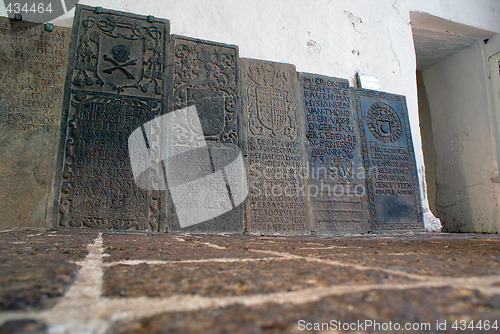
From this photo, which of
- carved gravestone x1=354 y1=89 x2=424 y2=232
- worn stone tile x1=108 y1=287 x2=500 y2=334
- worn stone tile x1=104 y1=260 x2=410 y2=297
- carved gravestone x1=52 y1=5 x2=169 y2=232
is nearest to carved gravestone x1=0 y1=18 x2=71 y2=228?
carved gravestone x1=52 y1=5 x2=169 y2=232

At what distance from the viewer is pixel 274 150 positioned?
3.27 meters

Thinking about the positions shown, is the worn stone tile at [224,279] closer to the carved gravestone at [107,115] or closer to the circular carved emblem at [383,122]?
the carved gravestone at [107,115]

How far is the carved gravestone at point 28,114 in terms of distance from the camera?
2459 mm

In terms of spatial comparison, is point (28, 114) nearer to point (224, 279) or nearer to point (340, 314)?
point (224, 279)

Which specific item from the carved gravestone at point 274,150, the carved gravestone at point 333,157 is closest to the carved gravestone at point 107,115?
the carved gravestone at point 274,150

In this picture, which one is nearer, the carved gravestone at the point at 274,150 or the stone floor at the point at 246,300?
the stone floor at the point at 246,300

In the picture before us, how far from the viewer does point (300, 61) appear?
12.7 ft

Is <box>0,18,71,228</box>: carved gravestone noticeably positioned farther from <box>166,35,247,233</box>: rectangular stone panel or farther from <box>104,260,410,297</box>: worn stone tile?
<box>104,260,410,297</box>: worn stone tile

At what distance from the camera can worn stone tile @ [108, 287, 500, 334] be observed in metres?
0.35

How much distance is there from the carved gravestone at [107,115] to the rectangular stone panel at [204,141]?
0.15m

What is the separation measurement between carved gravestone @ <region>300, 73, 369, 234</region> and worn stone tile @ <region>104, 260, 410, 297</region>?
261 cm

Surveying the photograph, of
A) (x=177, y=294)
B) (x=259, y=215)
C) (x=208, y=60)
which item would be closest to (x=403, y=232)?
(x=259, y=215)

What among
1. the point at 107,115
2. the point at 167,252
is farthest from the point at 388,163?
the point at 167,252

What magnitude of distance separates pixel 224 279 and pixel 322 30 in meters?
4.12
